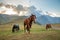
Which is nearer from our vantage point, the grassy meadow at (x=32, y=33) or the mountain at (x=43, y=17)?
the grassy meadow at (x=32, y=33)

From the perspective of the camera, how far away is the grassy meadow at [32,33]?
2.94 meters

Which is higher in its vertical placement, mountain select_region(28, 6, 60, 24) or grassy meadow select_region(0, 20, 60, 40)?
mountain select_region(28, 6, 60, 24)

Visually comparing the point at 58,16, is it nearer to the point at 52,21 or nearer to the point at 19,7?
the point at 52,21

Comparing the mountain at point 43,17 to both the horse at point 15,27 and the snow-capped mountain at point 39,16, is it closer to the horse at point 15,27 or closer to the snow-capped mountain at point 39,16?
the snow-capped mountain at point 39,16

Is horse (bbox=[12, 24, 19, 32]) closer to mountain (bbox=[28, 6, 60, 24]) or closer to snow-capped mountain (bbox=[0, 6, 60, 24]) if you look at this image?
snow-capped mountain (bbox=[0, 6, 60, 24])

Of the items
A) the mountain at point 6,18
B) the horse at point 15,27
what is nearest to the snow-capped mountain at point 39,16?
the mountain at point 6,18

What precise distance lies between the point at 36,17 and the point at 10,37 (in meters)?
0.61

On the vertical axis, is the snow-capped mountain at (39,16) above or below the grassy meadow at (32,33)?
above

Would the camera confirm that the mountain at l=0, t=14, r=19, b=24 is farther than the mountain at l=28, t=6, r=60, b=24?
No

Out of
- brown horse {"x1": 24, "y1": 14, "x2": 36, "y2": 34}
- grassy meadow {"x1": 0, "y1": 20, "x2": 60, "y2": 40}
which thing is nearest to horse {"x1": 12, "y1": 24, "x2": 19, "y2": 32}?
grassy meadow {"x1": 0, "y1": 20, "x2": 60, "y2": 40}

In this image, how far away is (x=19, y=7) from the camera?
306 cm

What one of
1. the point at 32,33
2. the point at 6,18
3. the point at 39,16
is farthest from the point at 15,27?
the point at 39,16

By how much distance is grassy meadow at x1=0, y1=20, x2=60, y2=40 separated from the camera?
2936 mm

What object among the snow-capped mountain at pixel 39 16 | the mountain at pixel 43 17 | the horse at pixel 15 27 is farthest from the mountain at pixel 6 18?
the mountain at pixel 43 17
